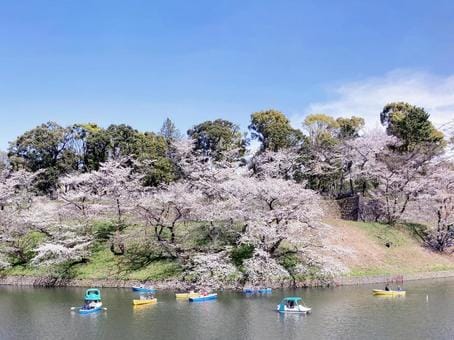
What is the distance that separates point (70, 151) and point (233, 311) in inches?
1556

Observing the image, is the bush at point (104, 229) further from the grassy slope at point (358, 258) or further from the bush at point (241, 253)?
the bush at point (241, 253)

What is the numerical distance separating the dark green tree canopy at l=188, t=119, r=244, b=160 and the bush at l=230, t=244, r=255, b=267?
1883 cm

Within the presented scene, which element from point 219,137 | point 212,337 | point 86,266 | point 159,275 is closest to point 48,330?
point 212,337

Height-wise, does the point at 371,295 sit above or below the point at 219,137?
below

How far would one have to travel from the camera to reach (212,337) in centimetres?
2194

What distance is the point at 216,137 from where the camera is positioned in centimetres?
5700

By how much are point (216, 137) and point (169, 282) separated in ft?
82.3

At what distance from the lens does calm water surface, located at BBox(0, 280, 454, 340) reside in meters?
22.5

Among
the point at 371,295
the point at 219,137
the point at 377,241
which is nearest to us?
the point at 371,295

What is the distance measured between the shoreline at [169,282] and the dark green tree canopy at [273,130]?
23126 mm

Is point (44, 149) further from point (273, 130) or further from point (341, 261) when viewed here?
point (341, 261)

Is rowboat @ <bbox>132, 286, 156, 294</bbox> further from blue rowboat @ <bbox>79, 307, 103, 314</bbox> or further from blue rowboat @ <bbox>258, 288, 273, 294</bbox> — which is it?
blue rowboat @ <bbox>258, 288, 273, 294</bbox>

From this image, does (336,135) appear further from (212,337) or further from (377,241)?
(212,337)

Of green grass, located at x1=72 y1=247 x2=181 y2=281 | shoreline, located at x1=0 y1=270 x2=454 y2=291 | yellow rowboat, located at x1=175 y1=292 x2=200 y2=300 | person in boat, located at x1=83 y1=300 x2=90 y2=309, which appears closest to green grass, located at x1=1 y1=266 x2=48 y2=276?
shoreline, located at x1=0 y1=270 x2=454 y2=291
